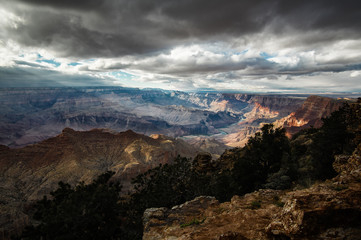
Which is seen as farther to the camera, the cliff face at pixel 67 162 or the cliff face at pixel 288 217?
the cliff face at pixel 67 162

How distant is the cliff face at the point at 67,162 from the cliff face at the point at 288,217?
8188 cm

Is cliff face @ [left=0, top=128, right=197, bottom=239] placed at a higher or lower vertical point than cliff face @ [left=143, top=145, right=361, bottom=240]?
lower

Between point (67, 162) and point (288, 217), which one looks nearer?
point (288, 217)

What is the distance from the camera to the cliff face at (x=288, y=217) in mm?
8227

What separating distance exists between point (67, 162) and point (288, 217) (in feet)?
494

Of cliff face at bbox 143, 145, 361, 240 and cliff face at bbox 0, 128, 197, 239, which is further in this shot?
cliff face at bbox 0, 128, 197, 239

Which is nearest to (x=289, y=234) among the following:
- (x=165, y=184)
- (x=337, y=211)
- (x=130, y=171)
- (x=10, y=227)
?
(x=337, y=211)

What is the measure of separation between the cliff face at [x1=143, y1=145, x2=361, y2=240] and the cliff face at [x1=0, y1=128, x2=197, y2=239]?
81884 mm

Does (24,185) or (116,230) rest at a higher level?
(116,230)

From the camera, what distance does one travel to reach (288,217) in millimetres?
9195

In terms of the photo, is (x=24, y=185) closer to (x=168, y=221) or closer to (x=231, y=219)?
(x=168, y=221)

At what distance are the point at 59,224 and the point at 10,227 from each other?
69.0m

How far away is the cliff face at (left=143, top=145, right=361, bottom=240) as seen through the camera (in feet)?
27.0

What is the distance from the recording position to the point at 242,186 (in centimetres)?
3691
